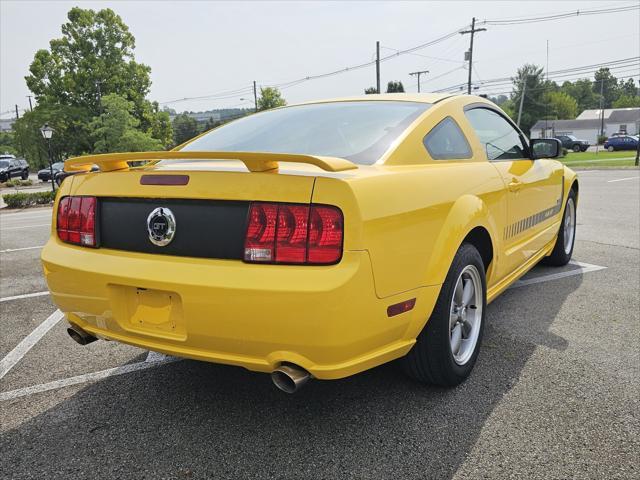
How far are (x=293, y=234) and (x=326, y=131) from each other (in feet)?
3.32

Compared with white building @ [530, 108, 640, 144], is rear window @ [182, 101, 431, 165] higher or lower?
higher

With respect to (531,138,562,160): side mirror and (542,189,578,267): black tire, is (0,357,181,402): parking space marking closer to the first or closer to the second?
(531,138,562,160): side mirror

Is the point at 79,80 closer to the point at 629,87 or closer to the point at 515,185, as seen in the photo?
the point at 515,185

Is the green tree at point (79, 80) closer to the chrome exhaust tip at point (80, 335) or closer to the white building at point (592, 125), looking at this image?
the chrome exhaust tip at point (80, 335)

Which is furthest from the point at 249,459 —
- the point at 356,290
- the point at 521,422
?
the point at 521,422

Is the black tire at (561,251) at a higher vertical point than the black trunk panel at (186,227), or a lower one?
lower

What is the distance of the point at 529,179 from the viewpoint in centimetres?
355

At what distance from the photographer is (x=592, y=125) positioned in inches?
3425

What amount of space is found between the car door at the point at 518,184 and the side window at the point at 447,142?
9.4 inches

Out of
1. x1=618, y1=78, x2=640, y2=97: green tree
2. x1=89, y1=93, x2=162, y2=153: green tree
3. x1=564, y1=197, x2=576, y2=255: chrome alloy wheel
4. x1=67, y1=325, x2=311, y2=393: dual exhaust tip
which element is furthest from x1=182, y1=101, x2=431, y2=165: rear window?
x1=618, y1=78, x2=640, y2=97: green tree

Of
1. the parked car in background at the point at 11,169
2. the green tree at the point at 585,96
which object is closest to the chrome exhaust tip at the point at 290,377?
the parked car in background at the point at 11,169

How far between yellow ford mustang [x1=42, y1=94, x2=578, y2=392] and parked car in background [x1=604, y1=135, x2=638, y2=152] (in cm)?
4719

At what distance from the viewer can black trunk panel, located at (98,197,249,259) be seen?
199 centimetres

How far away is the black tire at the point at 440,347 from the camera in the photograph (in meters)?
2.35
